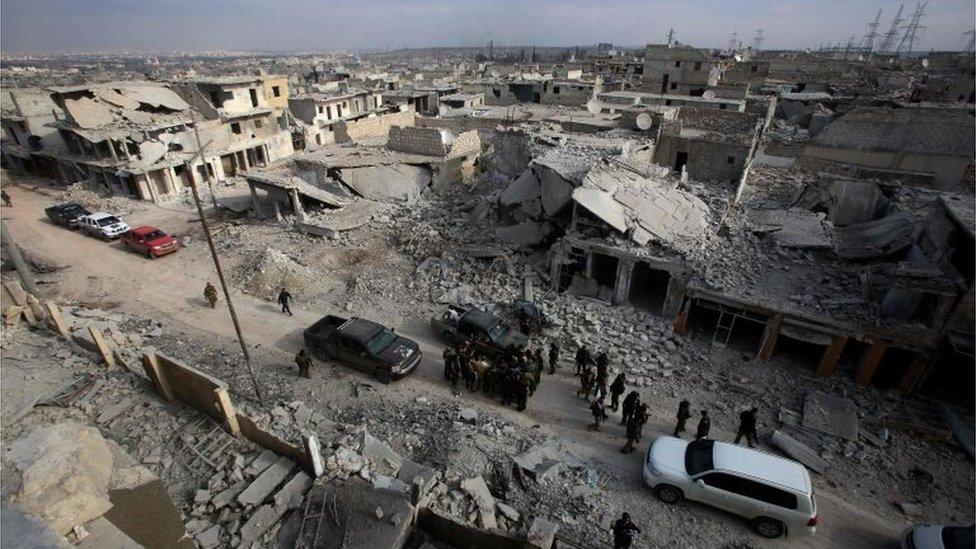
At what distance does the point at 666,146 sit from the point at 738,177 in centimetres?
416

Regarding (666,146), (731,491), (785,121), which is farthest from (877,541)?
(785,121)

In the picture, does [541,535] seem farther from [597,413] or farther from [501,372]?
[501,372]

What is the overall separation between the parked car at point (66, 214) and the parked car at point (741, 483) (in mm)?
31087

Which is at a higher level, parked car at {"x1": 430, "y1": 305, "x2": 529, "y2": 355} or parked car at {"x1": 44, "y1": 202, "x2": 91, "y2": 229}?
parked car at {"x1": 430, "y1": 305, "x2": 529, "y2": 355}

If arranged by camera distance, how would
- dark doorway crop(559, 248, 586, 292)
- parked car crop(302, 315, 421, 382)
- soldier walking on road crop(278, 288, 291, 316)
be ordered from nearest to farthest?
parked car crop(302, 315, 421, 382)
soldier walking on road crop(278, 288, 291, 316)
dark doorway crop(559, 248, 586, 292)

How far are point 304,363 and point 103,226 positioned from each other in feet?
59.4

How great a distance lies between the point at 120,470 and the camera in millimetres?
9703

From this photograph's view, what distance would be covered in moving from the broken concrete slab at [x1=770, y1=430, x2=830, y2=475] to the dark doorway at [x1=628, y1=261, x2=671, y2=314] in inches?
229

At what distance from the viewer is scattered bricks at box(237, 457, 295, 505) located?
361 inches

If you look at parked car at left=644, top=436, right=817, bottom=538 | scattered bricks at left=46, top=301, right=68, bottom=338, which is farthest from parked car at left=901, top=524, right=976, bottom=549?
scattered bricks at left=46, top=301, right=68, bottom=338

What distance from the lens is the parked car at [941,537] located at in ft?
26.9

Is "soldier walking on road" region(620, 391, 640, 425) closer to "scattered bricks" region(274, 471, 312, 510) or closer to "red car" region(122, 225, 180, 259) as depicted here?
"scattered bricks" region(274, 471, 312, 510)

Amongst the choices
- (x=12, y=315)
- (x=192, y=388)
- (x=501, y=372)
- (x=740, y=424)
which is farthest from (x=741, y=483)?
(x=12, y=315)

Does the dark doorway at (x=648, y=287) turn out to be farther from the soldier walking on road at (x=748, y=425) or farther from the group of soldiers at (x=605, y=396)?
the soldier walking on road at (x=748, y=425)
